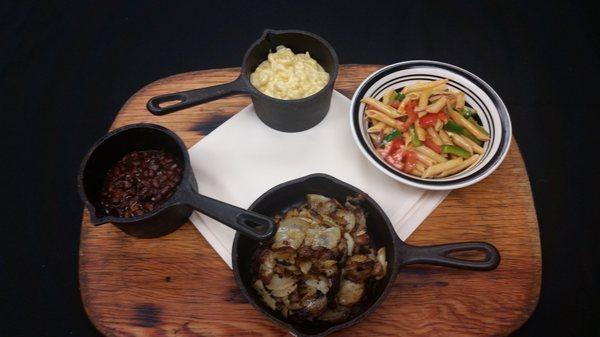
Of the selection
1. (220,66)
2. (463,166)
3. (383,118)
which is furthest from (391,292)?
(220,66)

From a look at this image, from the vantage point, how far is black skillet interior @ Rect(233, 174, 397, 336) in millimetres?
1337

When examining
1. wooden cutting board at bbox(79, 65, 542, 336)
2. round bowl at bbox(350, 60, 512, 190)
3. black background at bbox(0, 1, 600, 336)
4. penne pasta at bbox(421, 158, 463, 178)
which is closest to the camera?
wooden cutting board at bbox(79, 65, 542, 336)

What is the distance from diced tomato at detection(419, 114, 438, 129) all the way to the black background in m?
1.23

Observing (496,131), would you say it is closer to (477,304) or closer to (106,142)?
(477,304)

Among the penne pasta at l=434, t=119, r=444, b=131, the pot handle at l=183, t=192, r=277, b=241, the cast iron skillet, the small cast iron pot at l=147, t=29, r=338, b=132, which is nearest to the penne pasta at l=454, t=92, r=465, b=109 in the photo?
the penne pasta at l=434, t=119, r=444, b=131

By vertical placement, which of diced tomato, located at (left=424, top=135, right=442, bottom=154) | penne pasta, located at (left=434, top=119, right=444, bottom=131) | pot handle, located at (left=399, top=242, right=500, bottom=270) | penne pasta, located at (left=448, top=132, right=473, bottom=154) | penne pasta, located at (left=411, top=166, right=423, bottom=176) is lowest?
penne pasta, located at (left=411, top=166, right=423, bottom=176)

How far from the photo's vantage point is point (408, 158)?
1.79 meters

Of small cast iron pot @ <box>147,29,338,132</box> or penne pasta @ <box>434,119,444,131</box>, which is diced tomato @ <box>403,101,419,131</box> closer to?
penne pasta @ <box>434,119,444,131</box>

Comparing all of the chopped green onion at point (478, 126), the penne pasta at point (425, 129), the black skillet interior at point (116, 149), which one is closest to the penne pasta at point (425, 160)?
the penne pasta at point (425, 129)

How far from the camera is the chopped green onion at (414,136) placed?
1.82 m

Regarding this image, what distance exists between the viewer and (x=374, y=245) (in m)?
1.58

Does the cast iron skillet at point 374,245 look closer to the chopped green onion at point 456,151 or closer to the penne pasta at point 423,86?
the chopped green onion at point 456,151

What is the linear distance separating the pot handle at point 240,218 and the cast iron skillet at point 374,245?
99 millimetres

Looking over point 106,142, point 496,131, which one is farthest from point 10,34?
point 496,131
